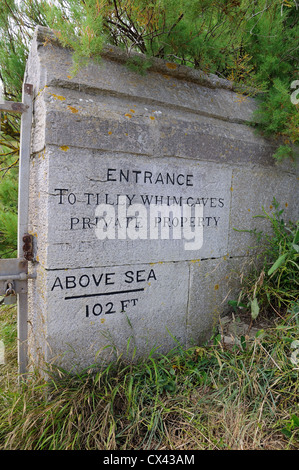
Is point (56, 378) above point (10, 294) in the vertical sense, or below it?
below

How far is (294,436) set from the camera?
1644 mm

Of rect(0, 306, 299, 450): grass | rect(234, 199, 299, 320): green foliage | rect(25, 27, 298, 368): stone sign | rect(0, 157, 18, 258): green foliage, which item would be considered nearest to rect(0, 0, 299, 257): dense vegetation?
rect(0, 157, 18, 258): green foliage

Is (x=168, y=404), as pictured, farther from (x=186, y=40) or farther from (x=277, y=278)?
(x=186, y=40)

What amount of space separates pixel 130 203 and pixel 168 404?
48.3 inches

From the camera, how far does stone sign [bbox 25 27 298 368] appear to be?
1.85 m

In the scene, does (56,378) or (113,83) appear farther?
(113,83)

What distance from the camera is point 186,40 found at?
7.62ft

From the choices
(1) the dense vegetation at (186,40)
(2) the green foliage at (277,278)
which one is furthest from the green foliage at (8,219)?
(2) the green foliage at (277,278)

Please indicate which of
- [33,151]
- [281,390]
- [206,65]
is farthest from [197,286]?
[206,65]

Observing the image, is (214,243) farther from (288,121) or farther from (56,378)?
(56,378)

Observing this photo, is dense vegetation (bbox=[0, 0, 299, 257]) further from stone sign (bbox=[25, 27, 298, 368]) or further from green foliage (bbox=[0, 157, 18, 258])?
stone sign (bbox=[25, 27, 298, 368])

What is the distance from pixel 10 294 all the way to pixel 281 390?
1663mm
